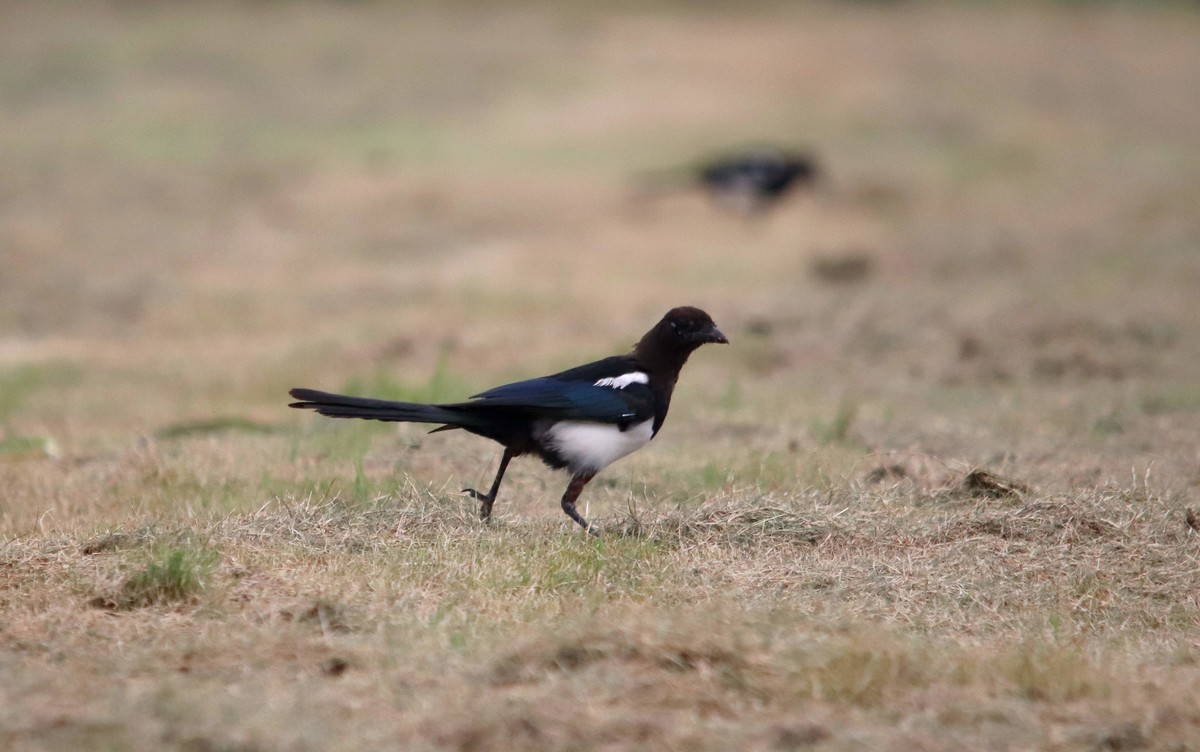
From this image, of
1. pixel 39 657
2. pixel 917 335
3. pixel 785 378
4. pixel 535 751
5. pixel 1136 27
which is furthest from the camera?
pixel 1136 27

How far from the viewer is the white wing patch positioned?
21.4 feet

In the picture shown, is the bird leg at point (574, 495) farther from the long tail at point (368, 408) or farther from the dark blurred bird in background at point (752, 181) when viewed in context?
the dark blurred bird in background at point (752, 181)

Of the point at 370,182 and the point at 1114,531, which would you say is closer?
the point at 1114,531

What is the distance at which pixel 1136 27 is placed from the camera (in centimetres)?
3909

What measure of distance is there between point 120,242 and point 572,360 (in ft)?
30.2

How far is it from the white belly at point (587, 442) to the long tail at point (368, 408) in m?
0.49

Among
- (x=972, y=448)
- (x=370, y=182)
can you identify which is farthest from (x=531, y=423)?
(x=370, y=182)

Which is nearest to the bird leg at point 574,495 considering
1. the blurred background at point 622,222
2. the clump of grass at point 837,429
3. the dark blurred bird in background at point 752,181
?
the blurred background at point 622,222

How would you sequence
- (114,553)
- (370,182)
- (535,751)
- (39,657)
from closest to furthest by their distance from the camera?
(535,751), (39,657), (114,553), (370,182)

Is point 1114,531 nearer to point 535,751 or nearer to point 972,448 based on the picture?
point 972,448

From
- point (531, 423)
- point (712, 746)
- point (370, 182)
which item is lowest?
point (712, 746)

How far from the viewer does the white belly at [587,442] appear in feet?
20.9

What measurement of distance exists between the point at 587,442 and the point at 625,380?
1.23ft

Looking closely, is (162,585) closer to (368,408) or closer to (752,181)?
(368,408)
